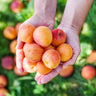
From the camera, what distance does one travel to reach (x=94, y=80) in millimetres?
1611

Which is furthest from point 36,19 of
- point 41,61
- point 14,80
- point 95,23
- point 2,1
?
point 2,1

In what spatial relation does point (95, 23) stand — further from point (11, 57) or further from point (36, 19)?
point (11, 57)

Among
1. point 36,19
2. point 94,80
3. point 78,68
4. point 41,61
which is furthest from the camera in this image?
point 78,68

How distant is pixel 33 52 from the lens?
40.7 inches

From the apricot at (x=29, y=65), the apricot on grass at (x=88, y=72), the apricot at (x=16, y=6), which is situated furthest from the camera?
the apricot at (x=16, y=6)

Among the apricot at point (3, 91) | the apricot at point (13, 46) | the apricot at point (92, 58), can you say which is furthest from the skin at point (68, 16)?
the apricot at point (3, 91)

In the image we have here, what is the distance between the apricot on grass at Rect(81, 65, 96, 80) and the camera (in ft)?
5.19

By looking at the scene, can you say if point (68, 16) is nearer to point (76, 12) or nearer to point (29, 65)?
point (76, 12)

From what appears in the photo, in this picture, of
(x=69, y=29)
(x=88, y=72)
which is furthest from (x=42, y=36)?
(x=88, y=72)

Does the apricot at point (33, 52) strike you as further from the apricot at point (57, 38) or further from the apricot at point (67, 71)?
the apricot at point (67, 71)

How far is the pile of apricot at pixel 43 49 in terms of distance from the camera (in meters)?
1.03

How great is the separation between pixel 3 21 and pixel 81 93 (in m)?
1.15

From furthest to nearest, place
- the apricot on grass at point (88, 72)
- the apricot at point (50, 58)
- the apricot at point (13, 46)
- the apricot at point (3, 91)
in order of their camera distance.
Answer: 1. the apricot at point (13, 46)
2. the apricot at point (3, 91)
3. the apricot on grass at point (88, 72)
4. the apricot at point (50, 58)

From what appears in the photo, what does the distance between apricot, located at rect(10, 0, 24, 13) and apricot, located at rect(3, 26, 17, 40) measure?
21 centimetres
